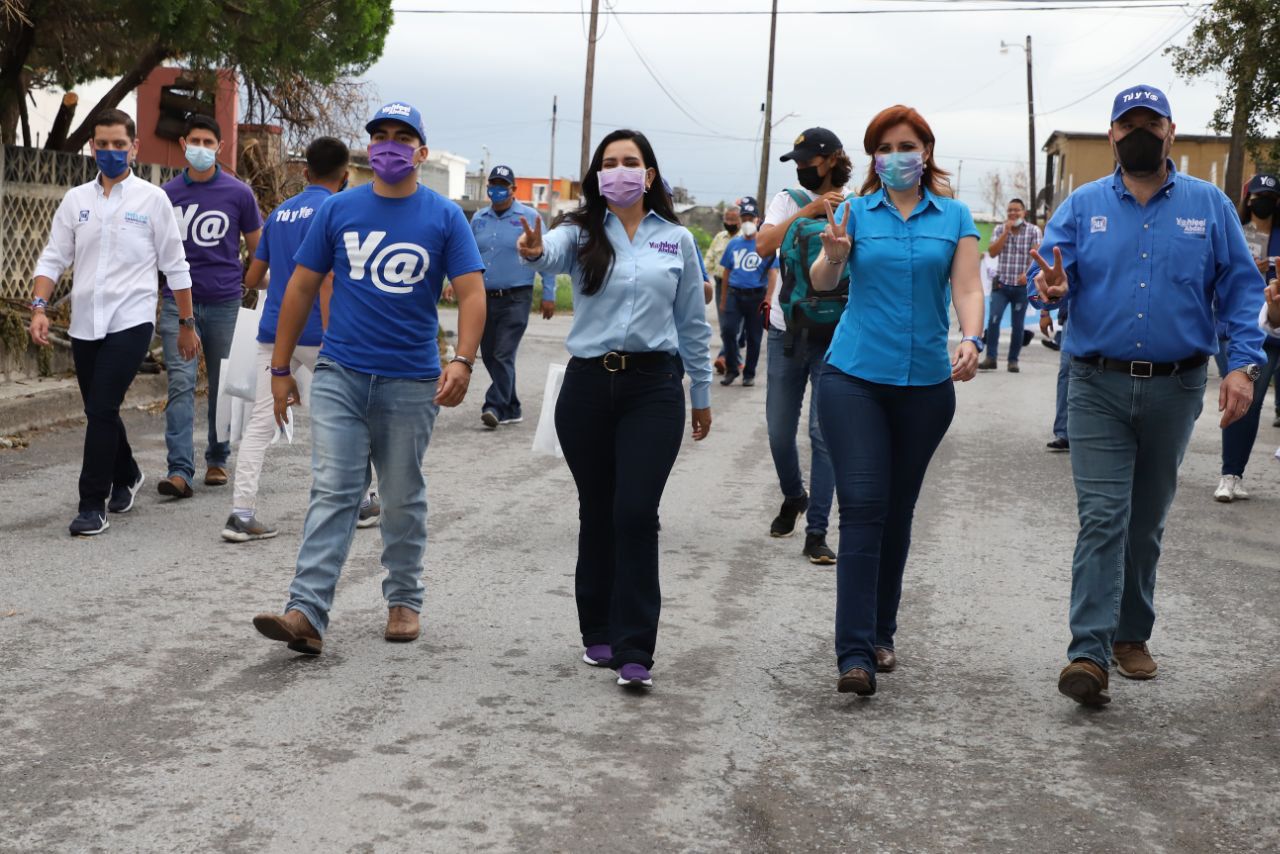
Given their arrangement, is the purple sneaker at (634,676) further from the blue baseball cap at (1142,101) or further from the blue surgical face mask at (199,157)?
the blue surgical face mask at (199,157)

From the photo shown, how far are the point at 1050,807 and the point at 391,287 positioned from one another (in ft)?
9.57

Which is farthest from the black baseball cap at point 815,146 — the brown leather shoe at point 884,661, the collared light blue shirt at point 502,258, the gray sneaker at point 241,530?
the collared light blue shirt at point 502,258

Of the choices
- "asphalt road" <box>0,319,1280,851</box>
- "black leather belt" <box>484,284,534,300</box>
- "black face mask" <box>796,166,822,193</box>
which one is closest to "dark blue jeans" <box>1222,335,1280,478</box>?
"asphalt road" <box>0,319,1280,851</box>

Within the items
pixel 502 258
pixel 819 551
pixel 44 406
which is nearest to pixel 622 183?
pixel 819 551

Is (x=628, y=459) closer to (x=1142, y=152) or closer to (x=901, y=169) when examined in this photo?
(x=901, y=169)

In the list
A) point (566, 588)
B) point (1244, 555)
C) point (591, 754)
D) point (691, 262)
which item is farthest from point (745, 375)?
point (591, 754)

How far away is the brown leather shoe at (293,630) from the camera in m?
5.41

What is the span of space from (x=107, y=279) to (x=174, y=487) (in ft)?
4.75

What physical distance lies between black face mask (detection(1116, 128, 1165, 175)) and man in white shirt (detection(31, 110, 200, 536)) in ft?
16.3

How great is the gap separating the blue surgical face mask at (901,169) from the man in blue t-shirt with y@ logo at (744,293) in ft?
35.9

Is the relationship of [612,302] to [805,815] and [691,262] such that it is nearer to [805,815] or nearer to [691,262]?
[691,262]

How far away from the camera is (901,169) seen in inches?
214

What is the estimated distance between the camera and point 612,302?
547cm

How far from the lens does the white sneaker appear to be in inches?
398
